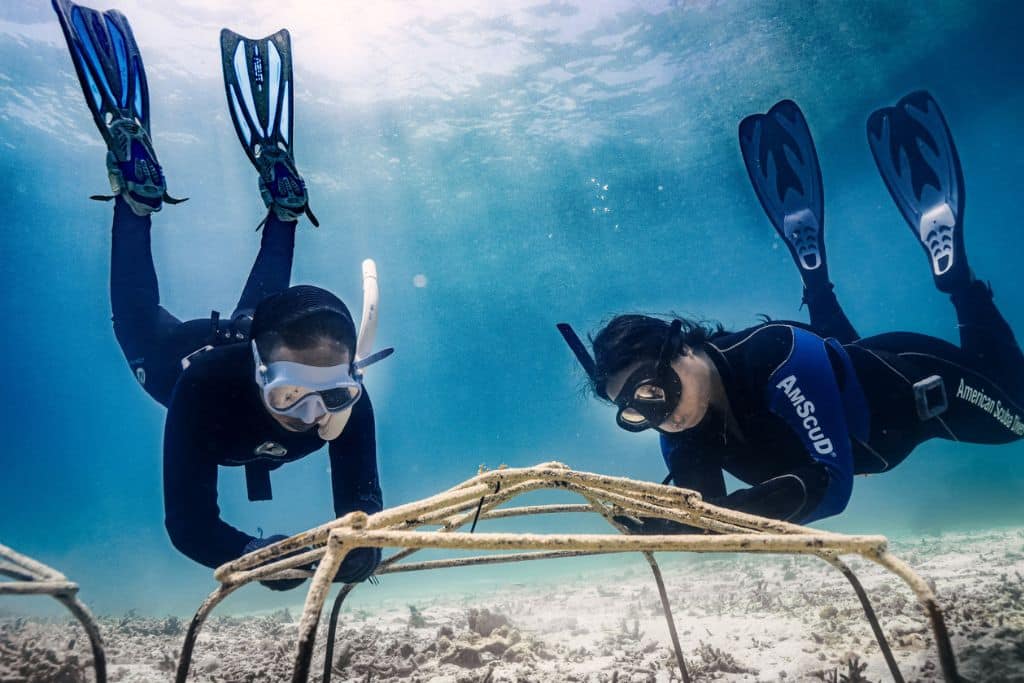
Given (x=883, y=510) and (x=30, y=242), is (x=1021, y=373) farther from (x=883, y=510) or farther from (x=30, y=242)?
(x=30, y=242)

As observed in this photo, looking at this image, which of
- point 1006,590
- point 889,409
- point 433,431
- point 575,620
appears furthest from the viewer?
point 433,431

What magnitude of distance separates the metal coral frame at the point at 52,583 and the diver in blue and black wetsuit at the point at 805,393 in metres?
2.57

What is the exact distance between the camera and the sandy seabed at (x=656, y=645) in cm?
414

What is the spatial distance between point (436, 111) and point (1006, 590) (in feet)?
72.8

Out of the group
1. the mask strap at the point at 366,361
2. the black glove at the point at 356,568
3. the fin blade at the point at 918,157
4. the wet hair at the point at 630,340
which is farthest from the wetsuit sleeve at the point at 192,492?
the fin blade at the point at 918,157

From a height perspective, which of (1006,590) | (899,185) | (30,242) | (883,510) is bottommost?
(883,510)

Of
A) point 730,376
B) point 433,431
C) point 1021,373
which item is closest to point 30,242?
point 730,376

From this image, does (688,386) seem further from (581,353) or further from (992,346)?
(992,346)

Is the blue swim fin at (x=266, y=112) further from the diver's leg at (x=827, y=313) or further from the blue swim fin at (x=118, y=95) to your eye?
the diver's leg at (x=827, y=313)

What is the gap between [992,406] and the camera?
555cm

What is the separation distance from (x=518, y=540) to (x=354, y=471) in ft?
11.5

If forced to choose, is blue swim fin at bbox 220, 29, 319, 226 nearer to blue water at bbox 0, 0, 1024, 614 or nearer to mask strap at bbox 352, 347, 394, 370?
mask strap at bbox 352, 347, 394, 370

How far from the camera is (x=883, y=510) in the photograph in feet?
102

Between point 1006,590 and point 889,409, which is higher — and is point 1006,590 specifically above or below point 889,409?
below
